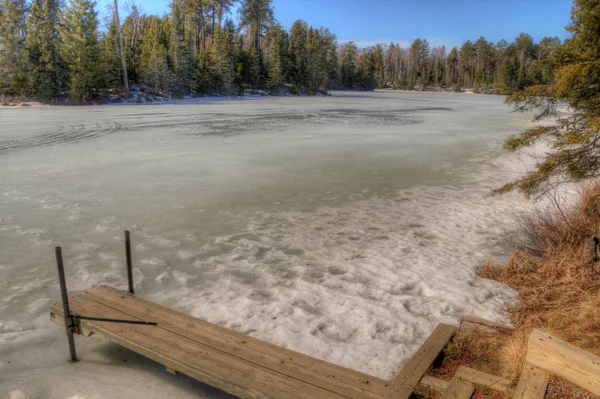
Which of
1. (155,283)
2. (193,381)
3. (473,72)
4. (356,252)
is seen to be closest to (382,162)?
(356,252)

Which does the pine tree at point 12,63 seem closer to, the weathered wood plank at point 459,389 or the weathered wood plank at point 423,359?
the weathered wood plank at point 423,359

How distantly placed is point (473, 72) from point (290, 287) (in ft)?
405

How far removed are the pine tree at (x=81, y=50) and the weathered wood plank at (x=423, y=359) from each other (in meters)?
36.8

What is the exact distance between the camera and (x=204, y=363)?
9.16 ft

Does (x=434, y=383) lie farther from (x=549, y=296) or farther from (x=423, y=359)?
(x=549, y=296)

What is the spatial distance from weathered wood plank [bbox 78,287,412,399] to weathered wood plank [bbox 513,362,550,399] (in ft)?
2.01

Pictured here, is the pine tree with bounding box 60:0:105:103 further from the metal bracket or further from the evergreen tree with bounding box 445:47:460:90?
the evergreen tree with bounding box 445:47:460:90

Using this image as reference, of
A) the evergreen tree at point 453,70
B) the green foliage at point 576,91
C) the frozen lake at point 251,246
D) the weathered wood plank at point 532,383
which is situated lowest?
the frozen lake at point 251,246

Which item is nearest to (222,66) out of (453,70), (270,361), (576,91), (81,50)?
(81,50)

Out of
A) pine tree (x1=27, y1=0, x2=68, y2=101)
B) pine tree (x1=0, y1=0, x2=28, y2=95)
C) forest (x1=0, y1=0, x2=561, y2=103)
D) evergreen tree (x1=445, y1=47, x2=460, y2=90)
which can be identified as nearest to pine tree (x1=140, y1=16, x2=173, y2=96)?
forest (x1=0, y1=0, x2=561, y2=103)

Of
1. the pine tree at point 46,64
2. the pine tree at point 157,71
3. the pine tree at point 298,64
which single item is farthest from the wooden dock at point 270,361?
the pine tree at point 298,64

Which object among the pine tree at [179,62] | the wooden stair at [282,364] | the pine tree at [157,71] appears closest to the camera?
the wooden stair at [282,364]

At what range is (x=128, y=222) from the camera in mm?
6484

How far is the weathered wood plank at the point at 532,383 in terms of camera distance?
233 cm
